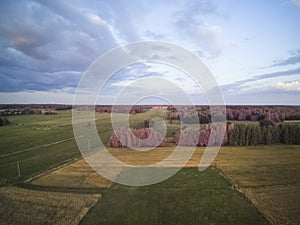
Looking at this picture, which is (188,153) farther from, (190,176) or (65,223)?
(65,223)

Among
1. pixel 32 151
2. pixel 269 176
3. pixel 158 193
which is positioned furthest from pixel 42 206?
pixel 32 151

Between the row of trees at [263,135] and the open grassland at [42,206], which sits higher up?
the row of trees at [263,135]

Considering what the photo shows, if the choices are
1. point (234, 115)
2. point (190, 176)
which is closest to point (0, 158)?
point (190, 176)

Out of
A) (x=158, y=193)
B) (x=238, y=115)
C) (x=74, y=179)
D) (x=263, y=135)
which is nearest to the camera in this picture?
(x=158, y=193)

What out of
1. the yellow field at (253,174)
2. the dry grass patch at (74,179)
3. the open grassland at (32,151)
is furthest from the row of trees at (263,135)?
the dry grass patch at (74,179)

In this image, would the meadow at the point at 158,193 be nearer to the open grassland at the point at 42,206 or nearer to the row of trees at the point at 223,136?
the open grassland at the point at 42,206

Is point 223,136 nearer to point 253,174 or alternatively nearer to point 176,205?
point 253,174

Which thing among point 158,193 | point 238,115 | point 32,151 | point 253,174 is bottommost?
point 158,193
